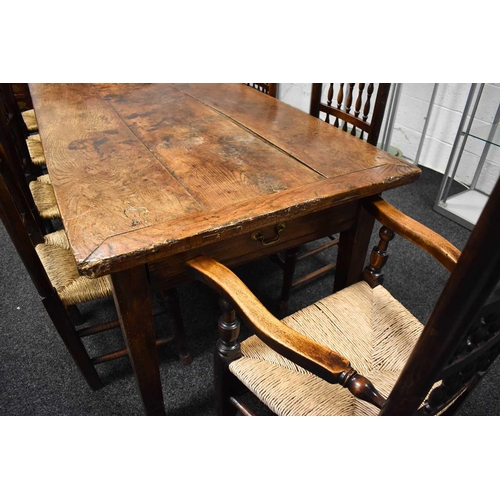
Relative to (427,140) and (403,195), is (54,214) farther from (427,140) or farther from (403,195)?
(427,140)

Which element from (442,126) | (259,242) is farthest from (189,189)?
(442,126)

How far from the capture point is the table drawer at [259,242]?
89cm

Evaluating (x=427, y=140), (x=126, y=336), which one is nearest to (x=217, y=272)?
(x=126, y=336)

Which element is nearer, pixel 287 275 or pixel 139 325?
pixel 139 325

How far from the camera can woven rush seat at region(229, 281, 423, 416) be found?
85 cm

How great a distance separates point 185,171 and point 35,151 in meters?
1.42

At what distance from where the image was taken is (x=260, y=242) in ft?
3.27

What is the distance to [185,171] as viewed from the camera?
3.49ft

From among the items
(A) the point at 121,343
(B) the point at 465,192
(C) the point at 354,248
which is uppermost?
(C) the point at 354,248

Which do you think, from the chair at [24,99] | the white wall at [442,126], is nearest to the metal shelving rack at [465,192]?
the white wall at [442,126]

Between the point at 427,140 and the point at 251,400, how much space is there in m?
2.41

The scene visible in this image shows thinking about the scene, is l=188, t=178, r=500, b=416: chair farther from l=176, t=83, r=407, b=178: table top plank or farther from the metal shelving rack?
the metal shelving rack

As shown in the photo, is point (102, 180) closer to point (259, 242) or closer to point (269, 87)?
point (259, 242)

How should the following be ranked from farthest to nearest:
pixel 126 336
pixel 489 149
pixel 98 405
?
→ pixel 489 149
pixel 98 405
pixel 126 336
